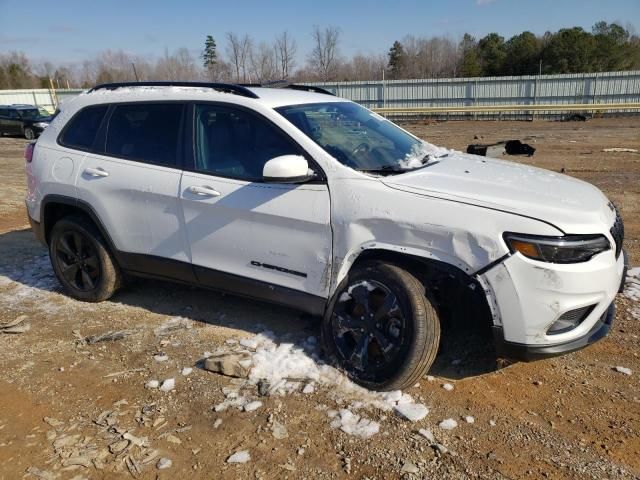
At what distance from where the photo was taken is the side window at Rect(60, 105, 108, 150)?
442 cm

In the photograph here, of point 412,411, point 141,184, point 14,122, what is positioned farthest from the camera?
point 14,122

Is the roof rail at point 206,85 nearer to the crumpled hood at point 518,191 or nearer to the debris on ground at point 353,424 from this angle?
the crumpled hood at point 518,191

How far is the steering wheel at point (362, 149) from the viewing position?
3518mm

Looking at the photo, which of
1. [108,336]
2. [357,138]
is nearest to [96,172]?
[108,336]

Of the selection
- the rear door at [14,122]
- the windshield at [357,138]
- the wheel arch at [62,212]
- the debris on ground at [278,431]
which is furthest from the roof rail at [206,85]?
the rear door at [14,122]

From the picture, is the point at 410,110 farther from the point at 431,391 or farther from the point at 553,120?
the point at 431,391

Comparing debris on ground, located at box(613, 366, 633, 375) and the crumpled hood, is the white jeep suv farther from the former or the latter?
debris on ground, located at box(613, 366, 633, 375)

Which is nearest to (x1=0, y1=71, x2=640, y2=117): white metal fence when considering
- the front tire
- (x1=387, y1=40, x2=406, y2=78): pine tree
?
(x1=387, y1=40, x2=406, y2=78): pine tree

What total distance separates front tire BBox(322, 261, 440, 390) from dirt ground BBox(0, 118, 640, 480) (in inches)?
7.7

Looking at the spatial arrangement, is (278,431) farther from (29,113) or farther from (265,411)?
(29,113)

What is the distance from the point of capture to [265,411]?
3.07 metres

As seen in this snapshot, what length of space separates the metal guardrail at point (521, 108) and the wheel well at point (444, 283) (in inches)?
1076

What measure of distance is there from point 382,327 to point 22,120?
2476 centimetres

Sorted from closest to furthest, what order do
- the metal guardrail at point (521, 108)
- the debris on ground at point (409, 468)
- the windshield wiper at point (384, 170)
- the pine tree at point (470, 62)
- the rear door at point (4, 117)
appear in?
the debris on ground at point (409, 468) < the windshield wiper at point (384, 170) < the rear door at point (4, 117) < the metal guardrail at point (521, 108) < the pine tree at point (470, 62)
